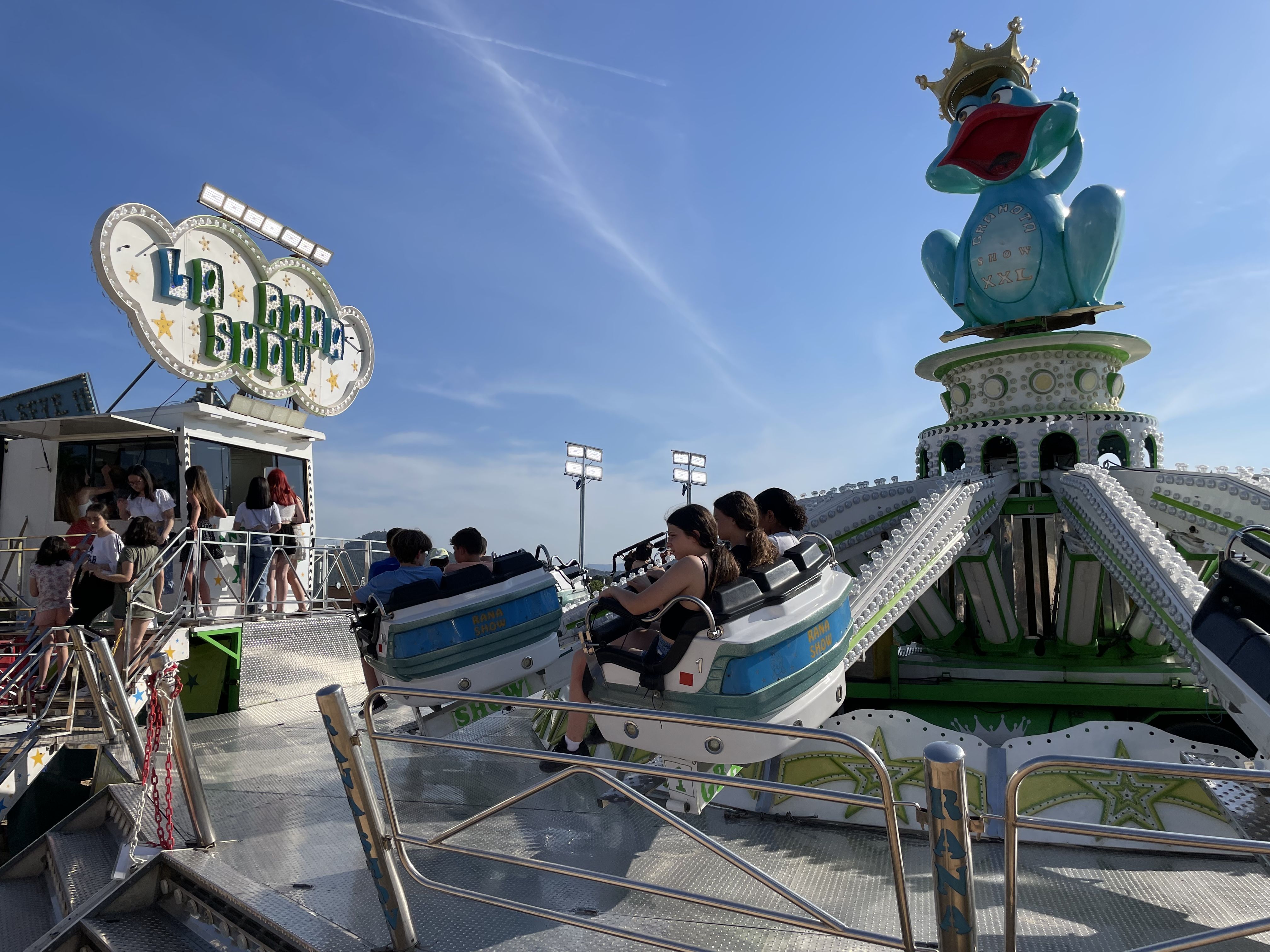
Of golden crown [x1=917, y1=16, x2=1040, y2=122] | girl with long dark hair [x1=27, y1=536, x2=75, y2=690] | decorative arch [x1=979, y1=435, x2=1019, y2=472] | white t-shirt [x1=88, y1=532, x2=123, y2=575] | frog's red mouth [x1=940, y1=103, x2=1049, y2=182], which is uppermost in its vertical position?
golden crown [x1=917, y1=16, x2=1040, y2=122]

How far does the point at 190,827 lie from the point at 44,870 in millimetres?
964

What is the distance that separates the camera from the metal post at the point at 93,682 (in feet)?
14.0

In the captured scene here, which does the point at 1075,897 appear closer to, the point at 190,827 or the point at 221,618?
the point at 190,827

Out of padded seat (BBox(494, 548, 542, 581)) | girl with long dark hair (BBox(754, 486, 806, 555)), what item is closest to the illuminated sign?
padded seat (BBox(494, 548, 542, 581))

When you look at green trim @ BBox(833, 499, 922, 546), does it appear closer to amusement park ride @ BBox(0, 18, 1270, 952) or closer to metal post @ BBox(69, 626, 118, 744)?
amusement park ride @ BBox(0, 18, 1270, 952)

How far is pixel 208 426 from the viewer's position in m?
9.34

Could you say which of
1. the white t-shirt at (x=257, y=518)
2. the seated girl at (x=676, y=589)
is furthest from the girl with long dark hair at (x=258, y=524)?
the seated girl at (x=676, y=589)

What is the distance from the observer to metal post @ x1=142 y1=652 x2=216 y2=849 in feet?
11.5

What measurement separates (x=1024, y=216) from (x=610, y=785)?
29.8 ft

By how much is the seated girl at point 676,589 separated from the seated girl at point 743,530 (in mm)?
211

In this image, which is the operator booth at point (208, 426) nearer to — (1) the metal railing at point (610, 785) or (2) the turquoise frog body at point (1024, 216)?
(1) the metal railing at point (610, 785)

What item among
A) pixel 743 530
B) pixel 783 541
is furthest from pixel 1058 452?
pixel 743 530

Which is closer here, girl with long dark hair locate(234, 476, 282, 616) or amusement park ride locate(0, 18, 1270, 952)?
amusement park ride locate(0, 18, 1270, 952)

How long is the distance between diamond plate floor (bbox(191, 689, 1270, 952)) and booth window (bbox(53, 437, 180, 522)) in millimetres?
4900
